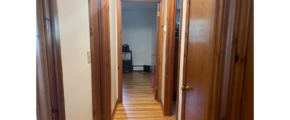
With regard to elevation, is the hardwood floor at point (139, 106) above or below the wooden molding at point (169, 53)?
below

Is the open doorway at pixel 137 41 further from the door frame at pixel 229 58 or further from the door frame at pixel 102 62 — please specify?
the door frame at pixel 229 58

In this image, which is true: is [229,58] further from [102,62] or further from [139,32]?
[139,32]

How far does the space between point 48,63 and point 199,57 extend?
2.99ft

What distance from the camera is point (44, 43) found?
61 cm

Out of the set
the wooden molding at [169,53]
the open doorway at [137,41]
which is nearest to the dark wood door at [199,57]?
the wooden molding at [169,53]

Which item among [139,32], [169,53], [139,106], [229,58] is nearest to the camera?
[229,58]

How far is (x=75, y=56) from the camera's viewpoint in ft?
3.09

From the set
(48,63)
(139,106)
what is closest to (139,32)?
(139,106)

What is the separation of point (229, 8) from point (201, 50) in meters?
0.47

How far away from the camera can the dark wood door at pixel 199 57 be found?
85cm

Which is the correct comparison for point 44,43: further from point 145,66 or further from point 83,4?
point 145,66

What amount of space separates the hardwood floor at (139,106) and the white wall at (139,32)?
1.97 metres

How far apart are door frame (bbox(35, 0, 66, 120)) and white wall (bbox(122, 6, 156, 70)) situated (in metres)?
4.64
